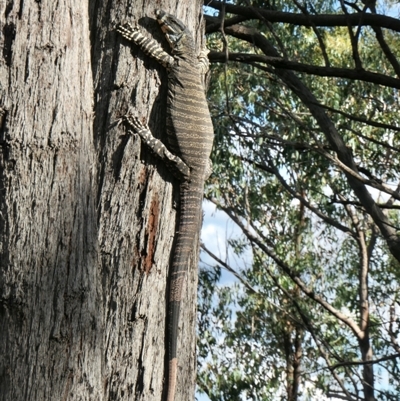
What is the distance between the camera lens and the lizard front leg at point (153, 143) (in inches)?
90.6

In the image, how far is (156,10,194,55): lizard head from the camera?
2487 mm

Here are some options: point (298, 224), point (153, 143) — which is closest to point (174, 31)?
point (153, 143)

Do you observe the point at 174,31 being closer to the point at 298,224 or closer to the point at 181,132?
the point at 181,132

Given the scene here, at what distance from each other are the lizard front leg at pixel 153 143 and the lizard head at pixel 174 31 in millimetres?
360

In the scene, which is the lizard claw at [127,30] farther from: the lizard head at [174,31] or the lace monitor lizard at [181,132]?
the lizard head at [174,31]

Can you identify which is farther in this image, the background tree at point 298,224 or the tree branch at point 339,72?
the background tree at point 298,224

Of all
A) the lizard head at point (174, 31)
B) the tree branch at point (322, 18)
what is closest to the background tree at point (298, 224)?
the tree branch at point (322, 18)

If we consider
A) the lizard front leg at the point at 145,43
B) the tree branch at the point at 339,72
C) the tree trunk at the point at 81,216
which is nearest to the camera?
the tree trunk at the point at 81,216

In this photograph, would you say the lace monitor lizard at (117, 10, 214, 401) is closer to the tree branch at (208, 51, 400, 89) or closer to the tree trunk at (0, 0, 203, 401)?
the tree trunk at (0, 0, 203, 401)

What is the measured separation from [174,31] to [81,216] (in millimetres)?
902

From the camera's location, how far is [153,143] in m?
2.37

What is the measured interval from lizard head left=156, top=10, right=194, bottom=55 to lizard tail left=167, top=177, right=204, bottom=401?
469mm

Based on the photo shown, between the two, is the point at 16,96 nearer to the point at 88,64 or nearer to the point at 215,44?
the point at 88,64

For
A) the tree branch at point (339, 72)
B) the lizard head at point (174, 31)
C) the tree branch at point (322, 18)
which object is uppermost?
the tree branch at point (322, 18)
